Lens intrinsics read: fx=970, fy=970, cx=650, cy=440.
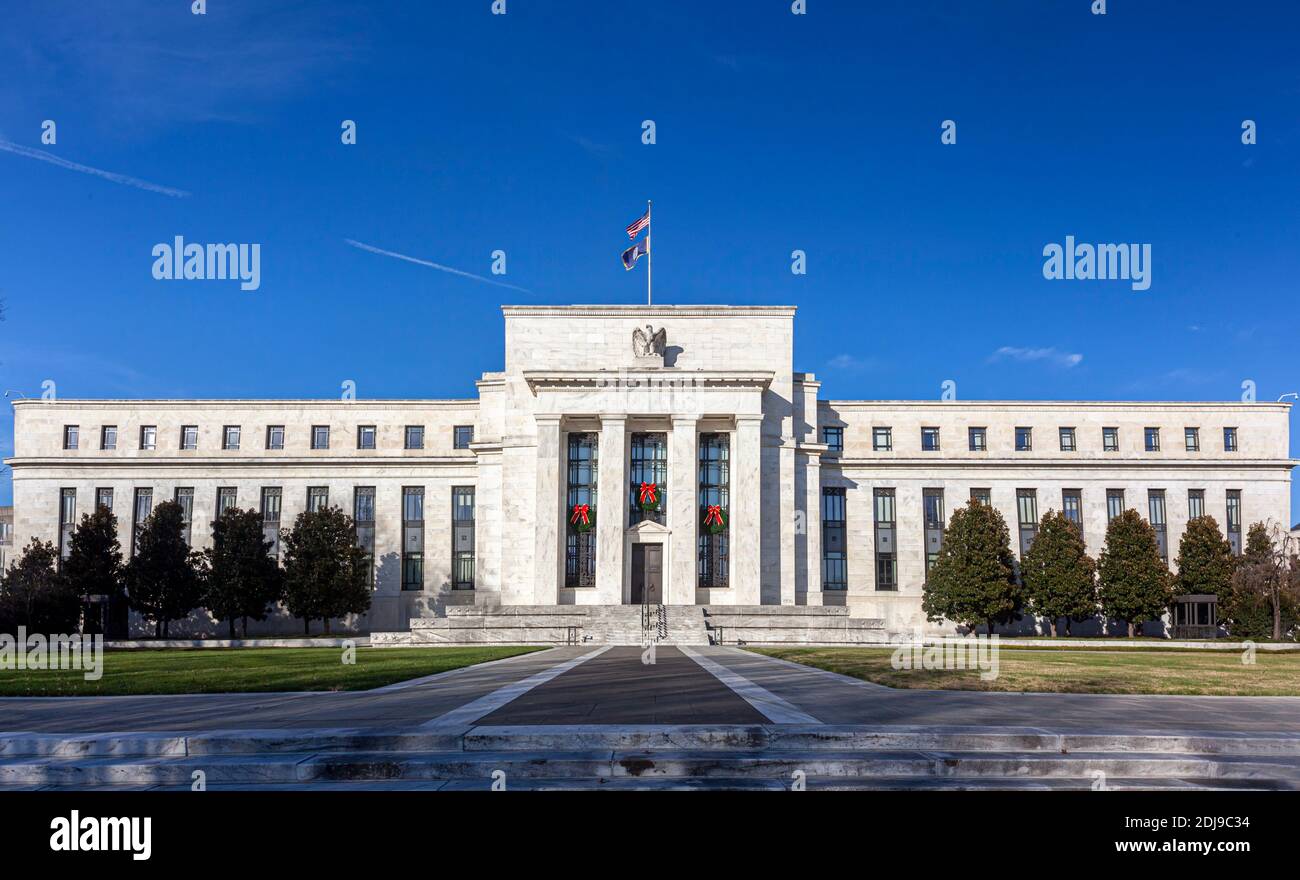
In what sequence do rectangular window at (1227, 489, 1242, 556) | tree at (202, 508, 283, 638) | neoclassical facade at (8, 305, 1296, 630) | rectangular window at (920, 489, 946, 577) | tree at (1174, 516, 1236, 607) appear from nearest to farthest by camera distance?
tree at (202, 508, 283, 638), tree at (1174, 516, 1236, 607), neoclassical facade at (8, 305, 1296, 630), rectangular window at (1227, 489, 1242, 556), rectangular window at (920, 489, 946, 577)

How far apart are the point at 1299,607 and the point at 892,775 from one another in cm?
5206

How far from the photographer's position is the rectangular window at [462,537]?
6594cm

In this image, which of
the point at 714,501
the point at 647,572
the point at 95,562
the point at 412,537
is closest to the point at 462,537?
the point at 412,537

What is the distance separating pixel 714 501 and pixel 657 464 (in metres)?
4.12

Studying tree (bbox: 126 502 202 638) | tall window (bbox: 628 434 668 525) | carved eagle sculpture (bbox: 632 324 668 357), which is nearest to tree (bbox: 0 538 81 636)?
tree (bbox: 126 502 202 638)

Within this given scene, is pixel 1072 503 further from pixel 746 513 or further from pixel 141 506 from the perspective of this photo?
pixel 141 506

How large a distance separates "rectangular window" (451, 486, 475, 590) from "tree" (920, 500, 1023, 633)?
30.3m

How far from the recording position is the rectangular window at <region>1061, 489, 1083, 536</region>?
6625cm

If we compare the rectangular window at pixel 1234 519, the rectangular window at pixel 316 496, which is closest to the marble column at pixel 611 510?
the rectangular window at pixel 316 496

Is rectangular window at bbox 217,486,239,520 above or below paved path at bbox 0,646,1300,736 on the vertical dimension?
above

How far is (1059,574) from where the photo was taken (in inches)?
2340

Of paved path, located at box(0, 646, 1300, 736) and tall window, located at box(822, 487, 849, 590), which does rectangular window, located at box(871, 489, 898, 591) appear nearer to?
tall window, located at box(822, 487, 849, 590)

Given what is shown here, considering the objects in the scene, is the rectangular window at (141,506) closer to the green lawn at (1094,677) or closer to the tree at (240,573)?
the tree at (240,573)
